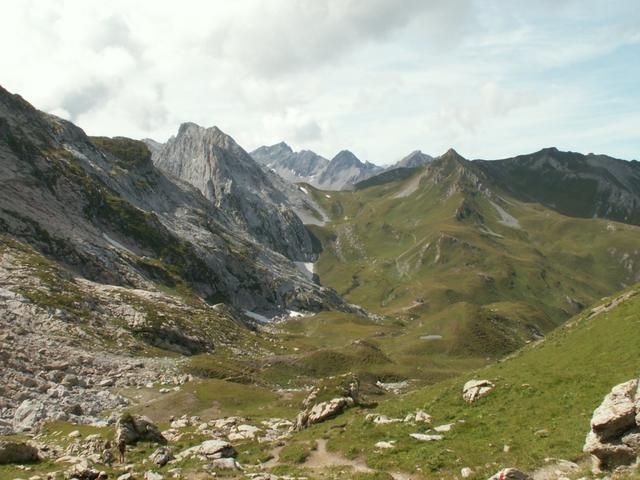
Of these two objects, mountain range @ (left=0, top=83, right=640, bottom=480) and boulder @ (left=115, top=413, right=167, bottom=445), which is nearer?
mountain range @ (left=0, top=83, right=640, bottom=480)

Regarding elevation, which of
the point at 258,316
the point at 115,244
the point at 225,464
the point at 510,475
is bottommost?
the point at 225,464

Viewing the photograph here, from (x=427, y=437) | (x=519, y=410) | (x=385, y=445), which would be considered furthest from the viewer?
(x=519, y=410)

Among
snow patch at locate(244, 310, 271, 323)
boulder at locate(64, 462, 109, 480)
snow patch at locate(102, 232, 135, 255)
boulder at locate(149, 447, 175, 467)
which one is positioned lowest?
boulder at locate(149, 447, 175, 467)

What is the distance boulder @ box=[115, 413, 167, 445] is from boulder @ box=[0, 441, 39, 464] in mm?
5726

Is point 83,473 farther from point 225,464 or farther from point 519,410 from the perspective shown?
point 519,410

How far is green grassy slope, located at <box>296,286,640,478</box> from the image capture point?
1035 inches

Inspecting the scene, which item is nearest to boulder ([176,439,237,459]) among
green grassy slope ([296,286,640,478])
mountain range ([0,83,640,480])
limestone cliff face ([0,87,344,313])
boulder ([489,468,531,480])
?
mountain range ([0,83,640,480])

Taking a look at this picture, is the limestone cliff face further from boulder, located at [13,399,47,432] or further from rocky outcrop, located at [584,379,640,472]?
rocky outcrop, located at [584,379,640,472]

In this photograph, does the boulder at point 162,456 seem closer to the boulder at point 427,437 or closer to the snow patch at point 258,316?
the boulder at point 427,437

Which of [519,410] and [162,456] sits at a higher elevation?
[162,456]

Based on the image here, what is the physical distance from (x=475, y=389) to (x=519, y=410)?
527cm

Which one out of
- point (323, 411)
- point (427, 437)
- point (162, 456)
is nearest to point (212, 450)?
point (162, 456)

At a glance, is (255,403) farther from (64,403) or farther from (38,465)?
(38,465)

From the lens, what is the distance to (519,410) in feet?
104
